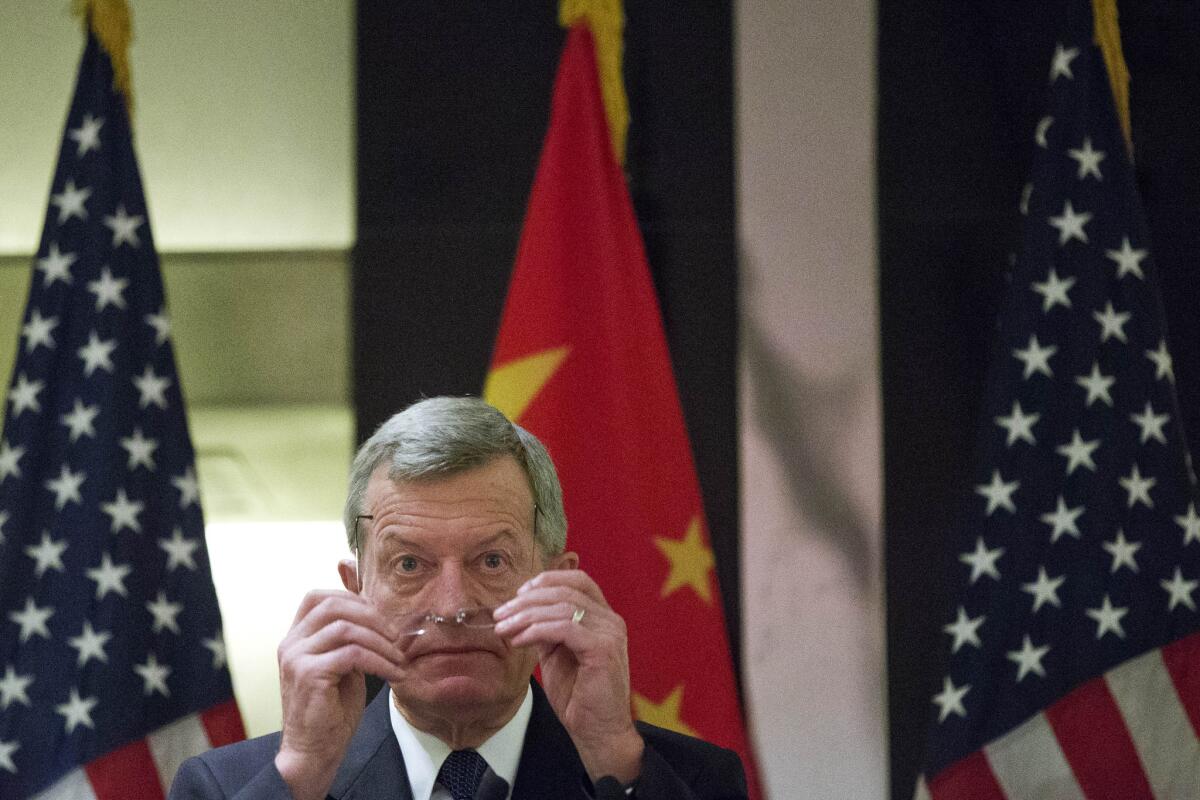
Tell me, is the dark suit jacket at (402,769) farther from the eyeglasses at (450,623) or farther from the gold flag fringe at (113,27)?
the gold flag fringe at (113,27)

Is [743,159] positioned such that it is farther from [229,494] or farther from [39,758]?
[39,758]

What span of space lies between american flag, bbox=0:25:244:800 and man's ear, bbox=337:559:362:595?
3.82 feet

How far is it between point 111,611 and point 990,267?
2203mm

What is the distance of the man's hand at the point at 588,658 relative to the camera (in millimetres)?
1780

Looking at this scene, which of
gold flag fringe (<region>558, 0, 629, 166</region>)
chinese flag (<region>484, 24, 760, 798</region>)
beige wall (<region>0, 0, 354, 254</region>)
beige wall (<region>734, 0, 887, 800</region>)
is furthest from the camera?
beige wall (<region>0, 0, 354, 254</region>)

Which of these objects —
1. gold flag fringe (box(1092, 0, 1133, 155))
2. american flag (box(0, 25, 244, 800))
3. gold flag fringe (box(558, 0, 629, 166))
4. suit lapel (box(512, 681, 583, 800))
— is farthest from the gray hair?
gold flag fringe (box(1092, 0, 1133, 155))

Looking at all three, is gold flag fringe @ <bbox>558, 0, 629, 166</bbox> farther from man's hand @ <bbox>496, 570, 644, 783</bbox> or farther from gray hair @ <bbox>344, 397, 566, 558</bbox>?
man's hand @ <bbox>496, 570, 644, 783</bbox>

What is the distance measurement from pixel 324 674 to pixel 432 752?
226 mm

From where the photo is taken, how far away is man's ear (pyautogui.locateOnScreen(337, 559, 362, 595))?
200cm

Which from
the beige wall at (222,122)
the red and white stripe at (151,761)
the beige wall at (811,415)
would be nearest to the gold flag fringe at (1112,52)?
the beige wall at (811,415)

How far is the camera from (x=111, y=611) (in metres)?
3.01

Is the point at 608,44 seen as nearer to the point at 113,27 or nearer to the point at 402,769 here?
the point at 113,27

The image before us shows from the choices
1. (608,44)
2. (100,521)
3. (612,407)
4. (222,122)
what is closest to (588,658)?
(612,407)

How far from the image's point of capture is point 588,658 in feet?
5.95
